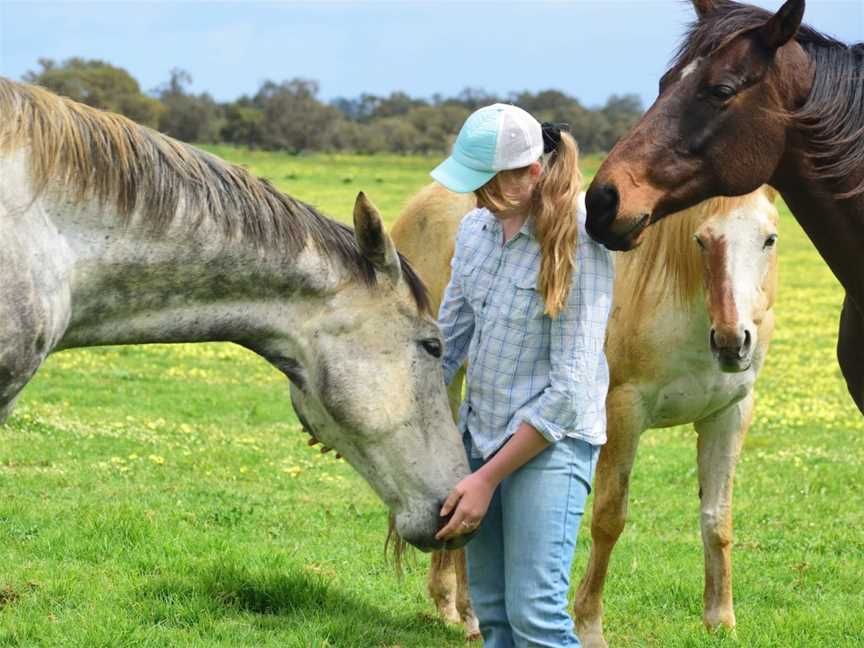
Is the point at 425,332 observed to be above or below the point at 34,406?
above

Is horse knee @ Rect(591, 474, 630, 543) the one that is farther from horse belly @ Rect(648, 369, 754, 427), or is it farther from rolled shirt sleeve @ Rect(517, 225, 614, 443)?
rolled shirt sleeve @ Rect(517, 225, 614, 443)

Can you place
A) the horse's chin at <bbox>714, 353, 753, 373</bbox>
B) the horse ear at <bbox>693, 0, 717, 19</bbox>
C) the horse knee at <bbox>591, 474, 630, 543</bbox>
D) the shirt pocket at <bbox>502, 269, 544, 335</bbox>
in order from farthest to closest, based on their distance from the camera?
the horse knee at <bbox>591, 474, 630, 543</bbox>, the horse's chin at <bbox>714, 353, 753, 373</bbox>, the horse ear at <bbox>693, 0, 717, 19</bbox>, the shirt pocket at <bbox>502, 269, 544, 335</bbox>

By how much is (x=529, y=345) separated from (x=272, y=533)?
3.49 meters

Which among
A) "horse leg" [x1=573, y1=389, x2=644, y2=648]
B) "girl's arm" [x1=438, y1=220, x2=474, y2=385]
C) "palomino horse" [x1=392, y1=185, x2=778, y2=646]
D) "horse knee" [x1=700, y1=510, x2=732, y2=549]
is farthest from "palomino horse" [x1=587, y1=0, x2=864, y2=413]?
"horse knee" [x1=700, y1=510, x2=732, y2=549]

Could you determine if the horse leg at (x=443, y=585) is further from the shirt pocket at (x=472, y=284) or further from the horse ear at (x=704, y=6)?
the horse ear at (x=704, y=6)

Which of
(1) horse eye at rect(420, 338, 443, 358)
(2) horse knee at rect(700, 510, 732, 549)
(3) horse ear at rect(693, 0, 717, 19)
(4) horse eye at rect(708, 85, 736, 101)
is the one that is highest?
(3) horse ear at rect(693, 0, 717, 19)

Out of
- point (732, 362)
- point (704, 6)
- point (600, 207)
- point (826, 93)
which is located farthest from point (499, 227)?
point (732, 362)

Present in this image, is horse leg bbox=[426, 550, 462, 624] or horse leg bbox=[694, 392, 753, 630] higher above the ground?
horse leg bbox=[694, 392, 753, 630]

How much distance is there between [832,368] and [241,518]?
11164 mm

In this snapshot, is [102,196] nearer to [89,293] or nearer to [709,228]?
[89,293]

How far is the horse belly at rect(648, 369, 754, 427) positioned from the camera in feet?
18.4

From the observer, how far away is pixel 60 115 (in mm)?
3512

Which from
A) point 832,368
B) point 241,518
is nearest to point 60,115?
point 241,518

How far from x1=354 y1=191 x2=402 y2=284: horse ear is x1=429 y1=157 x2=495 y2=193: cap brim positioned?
0.87ft
